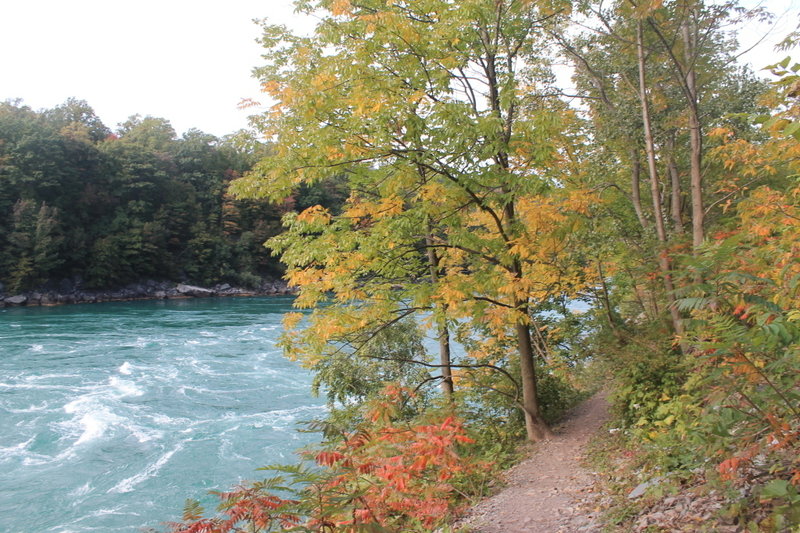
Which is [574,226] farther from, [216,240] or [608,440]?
[216,240]

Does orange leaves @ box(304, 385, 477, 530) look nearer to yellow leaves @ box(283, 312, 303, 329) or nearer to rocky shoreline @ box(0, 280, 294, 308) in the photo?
yellow leaves @ box(283, 312, 303, 329)

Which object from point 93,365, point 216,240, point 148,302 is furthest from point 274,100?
point 216,240

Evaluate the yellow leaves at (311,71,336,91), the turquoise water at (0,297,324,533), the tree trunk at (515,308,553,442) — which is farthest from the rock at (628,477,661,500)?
the turquoise water at (0,297,324,533)

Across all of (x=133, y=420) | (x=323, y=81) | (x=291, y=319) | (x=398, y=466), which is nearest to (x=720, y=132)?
(x=323, y=81)

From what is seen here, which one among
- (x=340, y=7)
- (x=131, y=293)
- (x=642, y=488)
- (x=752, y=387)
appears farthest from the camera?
(x=131, y=293)

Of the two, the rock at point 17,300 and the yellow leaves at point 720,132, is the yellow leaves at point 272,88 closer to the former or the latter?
the yellow leaves at point 720,132

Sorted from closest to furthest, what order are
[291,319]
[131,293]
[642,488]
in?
[642,488] < [291,319] < [131,293]

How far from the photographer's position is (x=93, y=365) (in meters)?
19.8

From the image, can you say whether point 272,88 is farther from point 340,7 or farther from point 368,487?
point 368,487

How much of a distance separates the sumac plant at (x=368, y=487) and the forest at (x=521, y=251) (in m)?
0.03

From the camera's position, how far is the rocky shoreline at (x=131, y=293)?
40.1 metres

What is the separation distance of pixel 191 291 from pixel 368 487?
47.9 metres

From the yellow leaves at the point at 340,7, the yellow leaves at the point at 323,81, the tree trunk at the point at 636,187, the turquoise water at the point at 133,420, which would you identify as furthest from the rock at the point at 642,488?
the turquoise water at the point at 133,420

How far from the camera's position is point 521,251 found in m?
6.38
